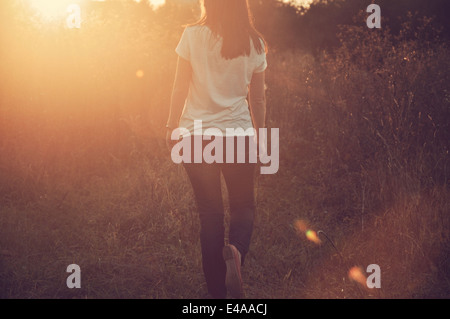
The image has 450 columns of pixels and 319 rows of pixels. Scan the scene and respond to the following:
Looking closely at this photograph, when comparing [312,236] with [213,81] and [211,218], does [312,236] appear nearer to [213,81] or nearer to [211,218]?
[211,218]

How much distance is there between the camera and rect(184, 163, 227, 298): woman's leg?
7.84 feet

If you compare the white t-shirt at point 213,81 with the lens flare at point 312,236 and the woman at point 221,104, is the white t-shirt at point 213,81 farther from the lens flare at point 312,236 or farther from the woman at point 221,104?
the lens flare at point 312,236

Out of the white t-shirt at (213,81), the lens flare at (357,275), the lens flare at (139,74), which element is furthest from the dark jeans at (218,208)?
the lens flare at (139,74)

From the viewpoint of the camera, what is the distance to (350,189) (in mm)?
4367

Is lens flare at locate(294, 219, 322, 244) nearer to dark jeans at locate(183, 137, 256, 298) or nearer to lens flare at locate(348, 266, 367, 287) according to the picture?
lens flare at locate(348, 266, 367, 287)

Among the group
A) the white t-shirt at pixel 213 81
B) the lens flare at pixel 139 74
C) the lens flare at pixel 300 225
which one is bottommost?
the lens flare at pixel 300 225

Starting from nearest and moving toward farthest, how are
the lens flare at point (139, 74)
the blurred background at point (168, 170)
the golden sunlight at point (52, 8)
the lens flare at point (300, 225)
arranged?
the blurred background at point (168, 170) → the lens flare at point (300, 225) → the golden sunlight at point (52, 8) → the lens flare at point (139, 74)

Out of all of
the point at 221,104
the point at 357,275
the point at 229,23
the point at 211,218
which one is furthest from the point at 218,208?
the point at 357,275

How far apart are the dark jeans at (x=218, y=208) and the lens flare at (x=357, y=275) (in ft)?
3.05

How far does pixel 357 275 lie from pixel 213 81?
1.68 m

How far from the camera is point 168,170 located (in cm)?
478

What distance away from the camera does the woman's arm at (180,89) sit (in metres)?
2.37

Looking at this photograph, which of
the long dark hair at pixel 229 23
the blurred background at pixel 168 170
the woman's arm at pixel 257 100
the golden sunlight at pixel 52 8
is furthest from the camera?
the golden sunlight at pixel 52 8

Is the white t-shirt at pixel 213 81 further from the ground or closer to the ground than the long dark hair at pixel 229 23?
closer to the ground
